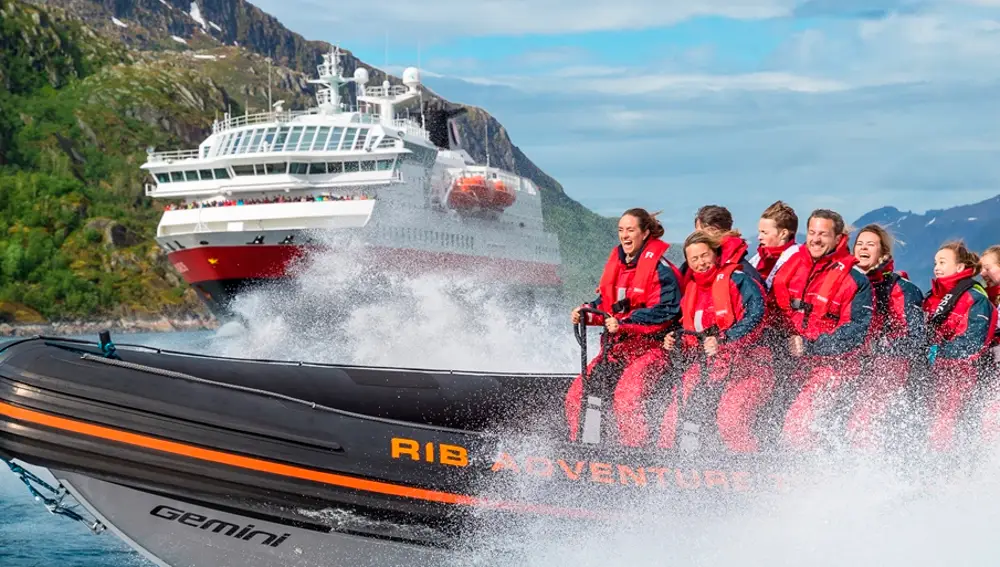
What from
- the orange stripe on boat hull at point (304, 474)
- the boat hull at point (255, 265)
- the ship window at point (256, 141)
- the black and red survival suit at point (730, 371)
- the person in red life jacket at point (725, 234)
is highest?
the ship window at point (256, 141)

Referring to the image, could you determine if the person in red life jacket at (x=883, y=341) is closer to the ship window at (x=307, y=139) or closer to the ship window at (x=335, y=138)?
the ship window at (x=335, y=138)

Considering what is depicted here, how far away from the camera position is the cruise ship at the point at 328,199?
3303 centimetres

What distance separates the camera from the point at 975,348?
21.6 ft

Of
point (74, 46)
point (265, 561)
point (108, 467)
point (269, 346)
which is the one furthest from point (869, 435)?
point (74, 46)

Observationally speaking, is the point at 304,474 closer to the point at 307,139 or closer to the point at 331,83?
the point at 307,139

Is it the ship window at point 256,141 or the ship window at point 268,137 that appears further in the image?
the ship window at point 256,141

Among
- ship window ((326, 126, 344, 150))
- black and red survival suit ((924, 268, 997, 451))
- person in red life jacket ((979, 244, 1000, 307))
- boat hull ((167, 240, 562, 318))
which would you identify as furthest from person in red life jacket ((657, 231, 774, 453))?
ship window ((326, 126, 344, 150))

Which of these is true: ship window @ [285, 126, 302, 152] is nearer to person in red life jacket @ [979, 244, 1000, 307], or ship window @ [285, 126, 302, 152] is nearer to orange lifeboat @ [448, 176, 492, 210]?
orange lifeboat @ [448, 176, 492, 210]

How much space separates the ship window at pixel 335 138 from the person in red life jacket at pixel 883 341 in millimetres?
30870

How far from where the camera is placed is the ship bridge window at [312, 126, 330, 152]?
1435 inches

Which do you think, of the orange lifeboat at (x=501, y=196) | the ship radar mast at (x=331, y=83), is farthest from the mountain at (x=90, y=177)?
the ship radar mast at (x=331, y=83)

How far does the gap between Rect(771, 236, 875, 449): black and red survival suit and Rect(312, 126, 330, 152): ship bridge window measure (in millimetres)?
31115

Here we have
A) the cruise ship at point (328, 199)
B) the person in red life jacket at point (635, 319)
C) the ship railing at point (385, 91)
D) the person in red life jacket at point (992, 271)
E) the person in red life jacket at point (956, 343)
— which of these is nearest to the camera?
the person in red life jacket at point (635, 319)

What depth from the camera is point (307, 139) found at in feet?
120
